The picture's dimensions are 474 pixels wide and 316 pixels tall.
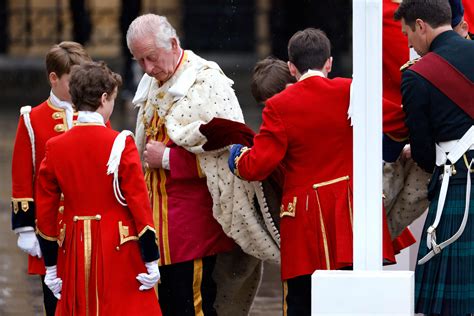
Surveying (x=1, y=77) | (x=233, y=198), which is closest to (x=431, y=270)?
(x=233, y=198)

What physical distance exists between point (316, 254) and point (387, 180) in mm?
508

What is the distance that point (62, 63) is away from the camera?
617 centimetres

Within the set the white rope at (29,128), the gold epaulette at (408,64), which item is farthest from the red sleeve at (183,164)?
the gold epaulette at (408,64)

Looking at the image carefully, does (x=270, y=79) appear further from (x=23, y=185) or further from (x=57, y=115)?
(x=23, y=185)

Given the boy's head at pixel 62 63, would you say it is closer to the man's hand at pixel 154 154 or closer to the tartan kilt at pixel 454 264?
the man's hand at pixel 154 154

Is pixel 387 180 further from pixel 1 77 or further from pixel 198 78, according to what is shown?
pixel 1 77

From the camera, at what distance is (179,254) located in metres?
6.12

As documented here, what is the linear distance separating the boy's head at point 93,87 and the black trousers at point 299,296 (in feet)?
3.54

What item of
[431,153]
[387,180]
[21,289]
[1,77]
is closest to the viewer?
[431,153]

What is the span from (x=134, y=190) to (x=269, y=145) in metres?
0.59

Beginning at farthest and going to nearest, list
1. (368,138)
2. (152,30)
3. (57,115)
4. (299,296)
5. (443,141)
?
(57,115) → (152,30) → (299,296) → (443,141) → (368,138)

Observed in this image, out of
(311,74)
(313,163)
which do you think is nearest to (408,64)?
(311,74)

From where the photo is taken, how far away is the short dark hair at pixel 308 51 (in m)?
5.70

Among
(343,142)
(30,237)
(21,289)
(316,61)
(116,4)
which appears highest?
(116,4)
